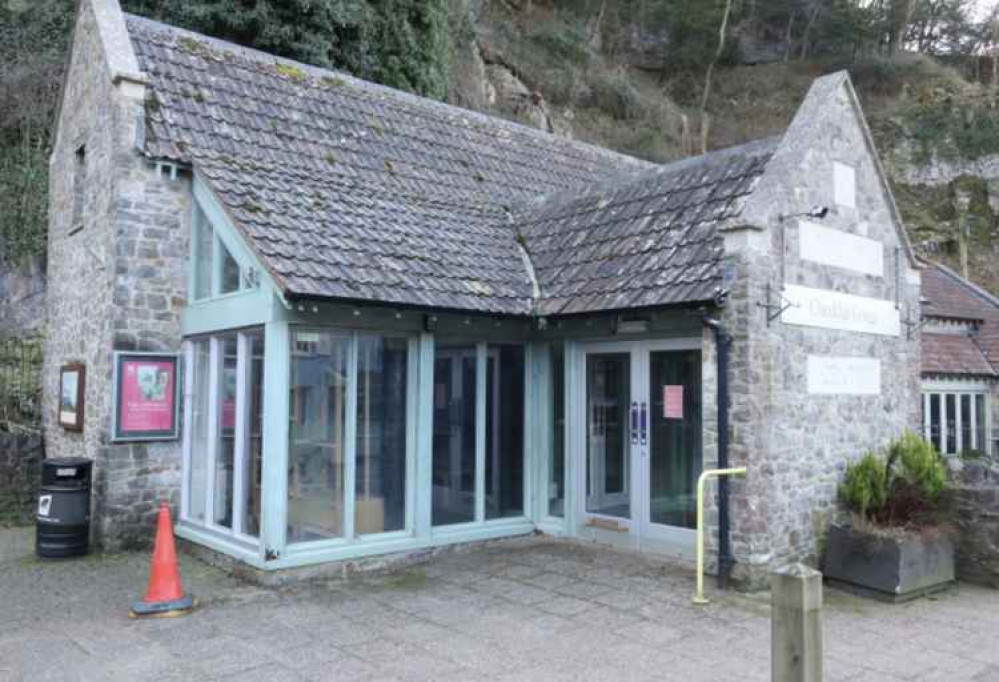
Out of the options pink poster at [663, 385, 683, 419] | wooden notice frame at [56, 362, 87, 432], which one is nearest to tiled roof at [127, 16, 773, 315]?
pink poster at [663, 385, 683, 419]

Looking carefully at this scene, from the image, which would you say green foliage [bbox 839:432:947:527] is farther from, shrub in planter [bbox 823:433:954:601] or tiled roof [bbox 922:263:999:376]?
tiled roof [bbox 922:263:999:376]

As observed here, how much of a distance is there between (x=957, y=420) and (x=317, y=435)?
1622cm

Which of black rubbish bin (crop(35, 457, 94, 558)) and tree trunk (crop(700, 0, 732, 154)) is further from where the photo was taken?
tree trunk (crop(700, 0, 732, 154))

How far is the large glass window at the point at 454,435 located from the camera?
9469 mm

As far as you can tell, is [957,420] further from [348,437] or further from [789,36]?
[789,36]

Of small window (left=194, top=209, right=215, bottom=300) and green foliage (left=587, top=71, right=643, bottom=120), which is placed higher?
green foliage (left=587, top=71, right=643, bottom=120)

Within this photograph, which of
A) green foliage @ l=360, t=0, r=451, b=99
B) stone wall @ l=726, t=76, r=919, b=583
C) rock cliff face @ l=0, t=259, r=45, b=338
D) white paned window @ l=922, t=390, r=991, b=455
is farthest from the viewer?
green foliage @ l=360, t=0, r=451, b=99

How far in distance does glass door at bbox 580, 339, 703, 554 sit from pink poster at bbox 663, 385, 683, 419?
1 centimetres

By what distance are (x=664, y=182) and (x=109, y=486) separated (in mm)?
7768

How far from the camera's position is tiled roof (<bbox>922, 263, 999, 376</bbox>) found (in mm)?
18062

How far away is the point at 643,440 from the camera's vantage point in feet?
30.3

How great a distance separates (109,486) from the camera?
950cm

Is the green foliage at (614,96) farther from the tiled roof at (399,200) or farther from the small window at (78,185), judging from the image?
the small window at (78,185)

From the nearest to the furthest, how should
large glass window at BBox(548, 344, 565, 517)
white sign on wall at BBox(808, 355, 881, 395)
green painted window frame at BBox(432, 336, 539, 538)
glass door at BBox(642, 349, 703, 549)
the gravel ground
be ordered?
the gravel ground, white sign on wall at BBox(808, 355, 881, 395), glass door at BBox(642, 349, 703, 549), green painted window frame at BBox(432, 336, 539, 538), large glass window at BBox(548, 344, 565, 517)
